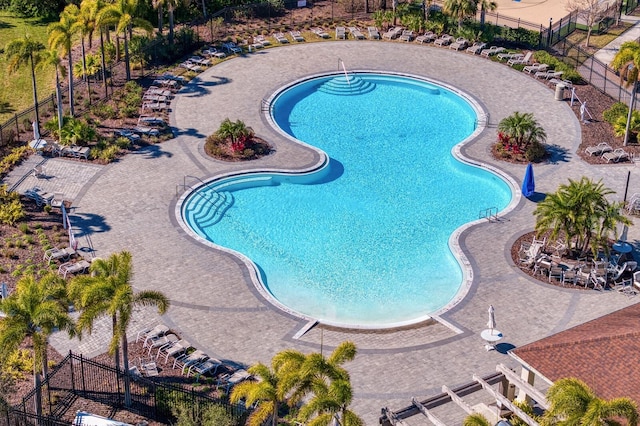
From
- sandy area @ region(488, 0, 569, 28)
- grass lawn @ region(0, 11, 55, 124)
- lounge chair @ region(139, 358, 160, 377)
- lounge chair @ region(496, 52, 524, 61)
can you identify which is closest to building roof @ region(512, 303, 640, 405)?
lounge chair @ region(139, 358, 160, 377)

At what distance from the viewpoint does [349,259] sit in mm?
46344

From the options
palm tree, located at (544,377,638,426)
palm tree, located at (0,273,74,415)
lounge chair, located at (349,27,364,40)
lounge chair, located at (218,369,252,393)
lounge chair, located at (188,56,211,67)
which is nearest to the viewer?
palm tree, located at (544,377,638,426)

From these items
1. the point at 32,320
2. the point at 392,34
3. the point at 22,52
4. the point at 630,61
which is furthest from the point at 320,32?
the point at 32,320

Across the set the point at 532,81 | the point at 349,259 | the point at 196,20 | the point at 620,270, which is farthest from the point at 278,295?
the point at 196,20

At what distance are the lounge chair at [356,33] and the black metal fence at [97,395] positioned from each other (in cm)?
3971

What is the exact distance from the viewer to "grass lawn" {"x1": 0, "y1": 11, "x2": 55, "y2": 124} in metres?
59.9

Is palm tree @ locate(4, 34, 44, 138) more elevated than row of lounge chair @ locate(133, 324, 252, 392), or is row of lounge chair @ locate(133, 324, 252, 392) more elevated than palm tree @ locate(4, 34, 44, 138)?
palm tree @ locate(4, 34, 44, 138)

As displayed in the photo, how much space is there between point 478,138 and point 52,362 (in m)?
29.7

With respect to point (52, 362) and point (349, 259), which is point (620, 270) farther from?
point (52, 362)

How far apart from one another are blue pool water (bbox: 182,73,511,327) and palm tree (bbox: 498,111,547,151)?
Answer: 9.70ft

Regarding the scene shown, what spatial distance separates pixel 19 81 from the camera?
6319 cm

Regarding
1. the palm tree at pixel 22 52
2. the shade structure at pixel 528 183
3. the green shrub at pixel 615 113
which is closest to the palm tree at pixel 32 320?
the palm tree at pixel 22 52

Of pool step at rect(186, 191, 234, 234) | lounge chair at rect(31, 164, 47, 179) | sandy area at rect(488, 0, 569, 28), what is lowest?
pool step at rect(186, 191, 234, 234)

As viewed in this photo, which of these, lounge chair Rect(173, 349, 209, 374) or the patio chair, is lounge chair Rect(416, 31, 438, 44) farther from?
lounge chair Rect(173, 349, 209, 374)
